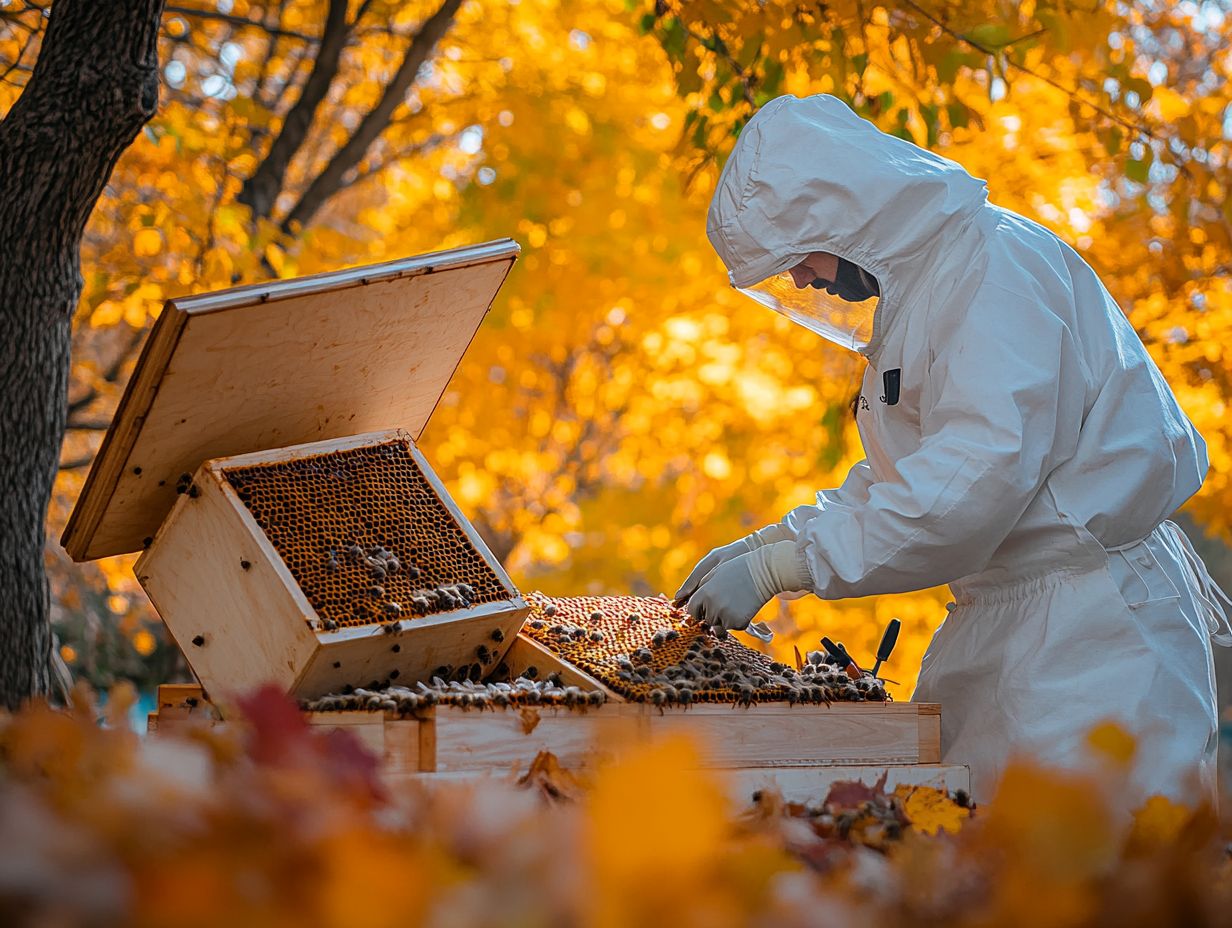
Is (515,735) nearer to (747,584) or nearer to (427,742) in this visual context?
(427,742)

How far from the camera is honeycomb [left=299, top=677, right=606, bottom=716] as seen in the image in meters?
2.21

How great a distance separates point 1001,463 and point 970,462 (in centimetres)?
6

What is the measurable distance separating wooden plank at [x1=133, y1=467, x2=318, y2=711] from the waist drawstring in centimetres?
224

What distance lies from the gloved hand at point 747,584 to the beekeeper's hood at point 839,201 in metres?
0.68

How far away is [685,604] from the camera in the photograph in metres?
3.17

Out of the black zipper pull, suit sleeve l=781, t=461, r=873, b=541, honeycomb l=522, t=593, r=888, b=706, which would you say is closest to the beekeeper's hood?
the black zipper pull

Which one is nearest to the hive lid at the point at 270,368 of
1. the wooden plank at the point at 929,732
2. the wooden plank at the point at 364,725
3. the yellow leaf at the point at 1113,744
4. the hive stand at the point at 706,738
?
the hive stand at the point at 706,738

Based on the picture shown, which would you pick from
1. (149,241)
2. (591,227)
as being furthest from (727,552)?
(591,227)

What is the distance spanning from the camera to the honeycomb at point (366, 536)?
2471 mm

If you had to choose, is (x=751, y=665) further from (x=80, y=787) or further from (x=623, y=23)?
(x=623, y=23)

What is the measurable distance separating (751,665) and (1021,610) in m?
0.72

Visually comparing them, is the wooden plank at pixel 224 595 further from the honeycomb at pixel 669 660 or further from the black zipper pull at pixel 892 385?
the black zipper pull at pixel 892 385

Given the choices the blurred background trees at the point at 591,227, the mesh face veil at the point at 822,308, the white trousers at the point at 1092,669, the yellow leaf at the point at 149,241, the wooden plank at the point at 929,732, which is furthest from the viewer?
the blurred background trees at the point at 591,227

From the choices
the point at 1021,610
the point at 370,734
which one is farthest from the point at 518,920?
the point at 1021,610
